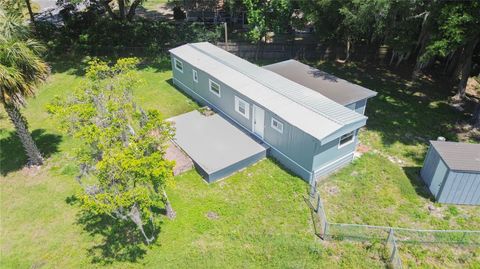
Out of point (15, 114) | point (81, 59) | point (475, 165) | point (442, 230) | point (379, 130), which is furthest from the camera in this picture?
point (81, 59)

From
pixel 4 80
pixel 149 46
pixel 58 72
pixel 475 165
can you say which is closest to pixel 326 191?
pixel 475 165

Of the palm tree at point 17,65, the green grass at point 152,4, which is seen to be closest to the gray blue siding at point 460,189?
the palm tree at point 17,65

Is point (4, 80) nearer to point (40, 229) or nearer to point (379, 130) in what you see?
point (40, 229)

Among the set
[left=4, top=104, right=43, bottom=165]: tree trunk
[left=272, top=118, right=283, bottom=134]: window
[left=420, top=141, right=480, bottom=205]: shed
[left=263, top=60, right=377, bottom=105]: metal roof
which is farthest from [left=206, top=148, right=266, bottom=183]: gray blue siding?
[left=4, top=104, right=43, bottom=165]: tree trunk

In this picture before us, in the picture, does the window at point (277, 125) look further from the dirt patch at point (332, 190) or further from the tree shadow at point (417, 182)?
the tree shadow at point (417, 182)

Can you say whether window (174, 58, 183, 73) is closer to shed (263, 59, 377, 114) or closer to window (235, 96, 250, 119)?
shed (263, 59, 377, 114)

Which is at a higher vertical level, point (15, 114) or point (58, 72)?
point (15, 114)

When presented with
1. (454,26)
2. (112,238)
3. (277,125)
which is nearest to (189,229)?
(112,238)

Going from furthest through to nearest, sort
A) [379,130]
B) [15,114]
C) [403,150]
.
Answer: [379,130], [403,150], [15,114]
